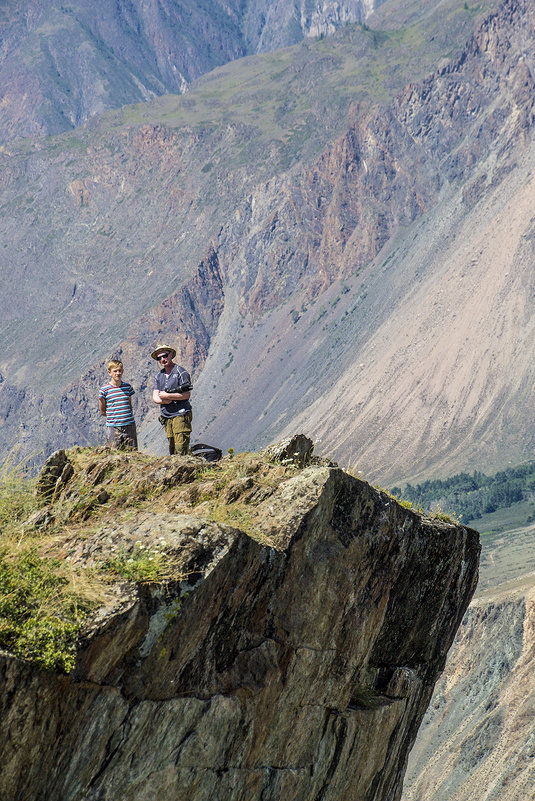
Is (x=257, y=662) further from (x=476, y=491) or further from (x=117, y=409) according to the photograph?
(x=476, y=491)

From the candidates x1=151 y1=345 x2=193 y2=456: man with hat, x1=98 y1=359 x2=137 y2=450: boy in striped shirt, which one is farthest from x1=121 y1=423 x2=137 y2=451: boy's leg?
x1=151 y1=345 x2=193 y2=456: man with hat

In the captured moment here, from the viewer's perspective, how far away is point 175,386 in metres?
15.6

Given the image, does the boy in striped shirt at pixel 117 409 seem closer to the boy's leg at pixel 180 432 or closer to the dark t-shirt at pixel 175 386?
the dark t-shirt at pixel 175 386

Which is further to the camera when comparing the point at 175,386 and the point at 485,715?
the point at 485,715

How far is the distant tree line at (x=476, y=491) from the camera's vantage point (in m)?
151

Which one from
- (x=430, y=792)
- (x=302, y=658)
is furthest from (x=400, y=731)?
(x=430, y=792)

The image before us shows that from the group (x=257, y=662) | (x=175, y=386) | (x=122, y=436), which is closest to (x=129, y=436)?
(x=122, y=436)

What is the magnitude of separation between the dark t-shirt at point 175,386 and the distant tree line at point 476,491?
134 m

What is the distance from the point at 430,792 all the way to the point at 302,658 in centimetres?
5658

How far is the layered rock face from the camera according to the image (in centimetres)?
991

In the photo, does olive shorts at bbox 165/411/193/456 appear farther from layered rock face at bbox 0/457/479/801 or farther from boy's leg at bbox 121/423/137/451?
layered rock face at bbox 0/457/479/801

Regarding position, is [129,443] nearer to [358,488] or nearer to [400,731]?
[358,488]

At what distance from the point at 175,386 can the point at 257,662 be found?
5.10 metres

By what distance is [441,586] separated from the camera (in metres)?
14.6
